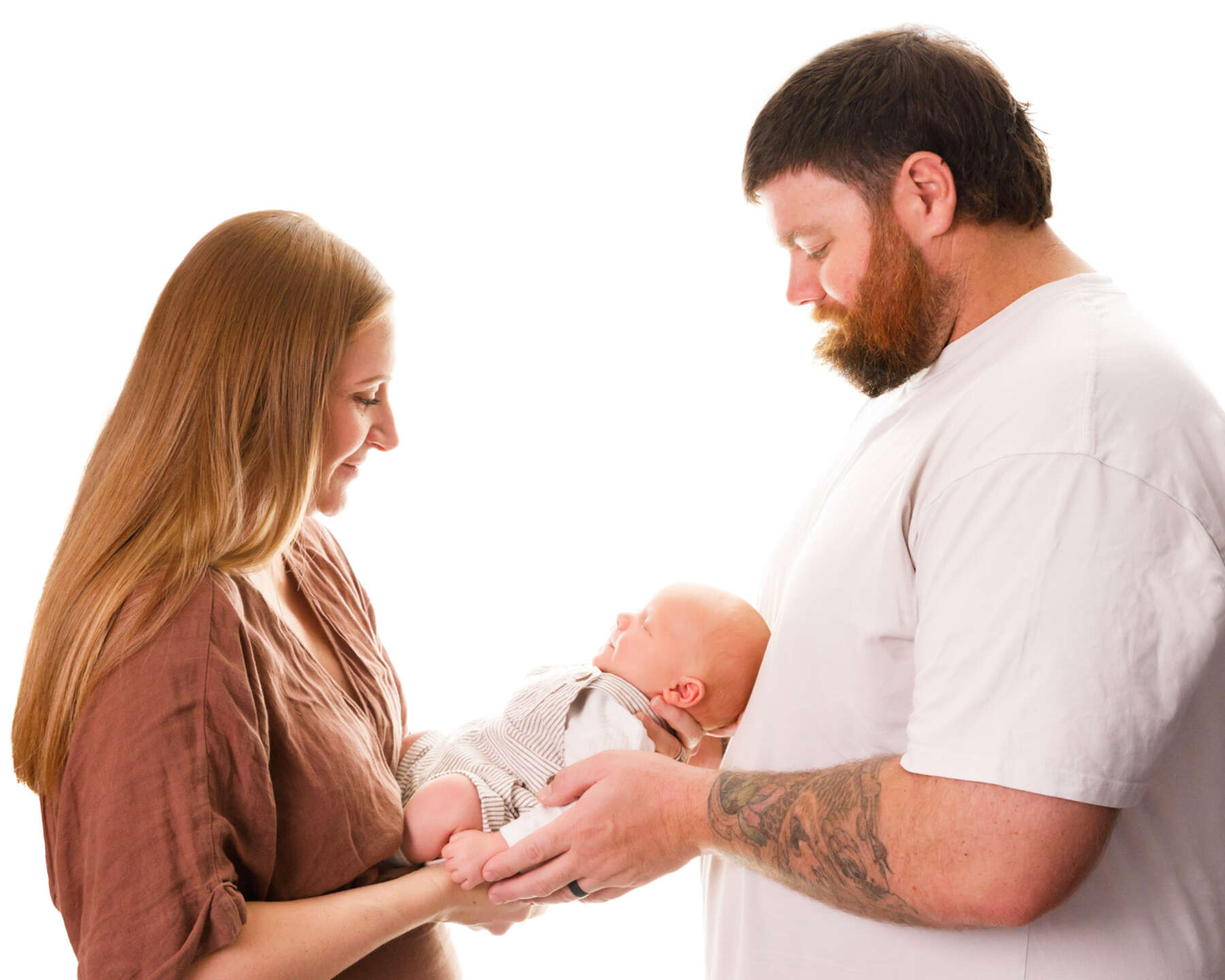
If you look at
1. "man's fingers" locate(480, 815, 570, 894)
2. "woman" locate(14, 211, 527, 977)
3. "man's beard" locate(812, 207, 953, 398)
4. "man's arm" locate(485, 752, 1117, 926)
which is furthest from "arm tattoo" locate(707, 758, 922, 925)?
"man's beard" locate(812, 207, 953, 398)

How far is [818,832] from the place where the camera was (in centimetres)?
129

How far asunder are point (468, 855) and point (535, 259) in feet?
5.97

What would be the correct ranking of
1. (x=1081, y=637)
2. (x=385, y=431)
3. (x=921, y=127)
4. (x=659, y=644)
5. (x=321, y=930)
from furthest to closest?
(x=659, y=644) → (x=385, y=431) → (x=921, y=127) → (x=321, y=930) → (x=1081, y=637)

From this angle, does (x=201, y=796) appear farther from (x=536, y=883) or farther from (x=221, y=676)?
(x=536, y=883)

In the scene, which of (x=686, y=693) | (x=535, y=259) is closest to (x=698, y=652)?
(x=686, y=693)

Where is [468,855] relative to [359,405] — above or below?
below

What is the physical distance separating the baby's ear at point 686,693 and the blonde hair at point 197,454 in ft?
2.28

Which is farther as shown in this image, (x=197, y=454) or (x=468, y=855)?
(x=468, y=855)

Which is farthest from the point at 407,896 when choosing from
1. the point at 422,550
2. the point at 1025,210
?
the point at 422,550

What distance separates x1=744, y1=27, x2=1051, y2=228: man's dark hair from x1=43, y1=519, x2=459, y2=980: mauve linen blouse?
1050 mm

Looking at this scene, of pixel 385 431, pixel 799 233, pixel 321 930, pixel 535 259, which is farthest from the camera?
pixel 535 259

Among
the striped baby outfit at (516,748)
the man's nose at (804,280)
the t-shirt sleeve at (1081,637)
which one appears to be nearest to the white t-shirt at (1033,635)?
the t-shirt sleeve at (1081,637)

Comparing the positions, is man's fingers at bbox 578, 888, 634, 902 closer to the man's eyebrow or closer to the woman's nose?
the woman's nose

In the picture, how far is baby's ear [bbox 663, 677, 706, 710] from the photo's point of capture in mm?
1767
